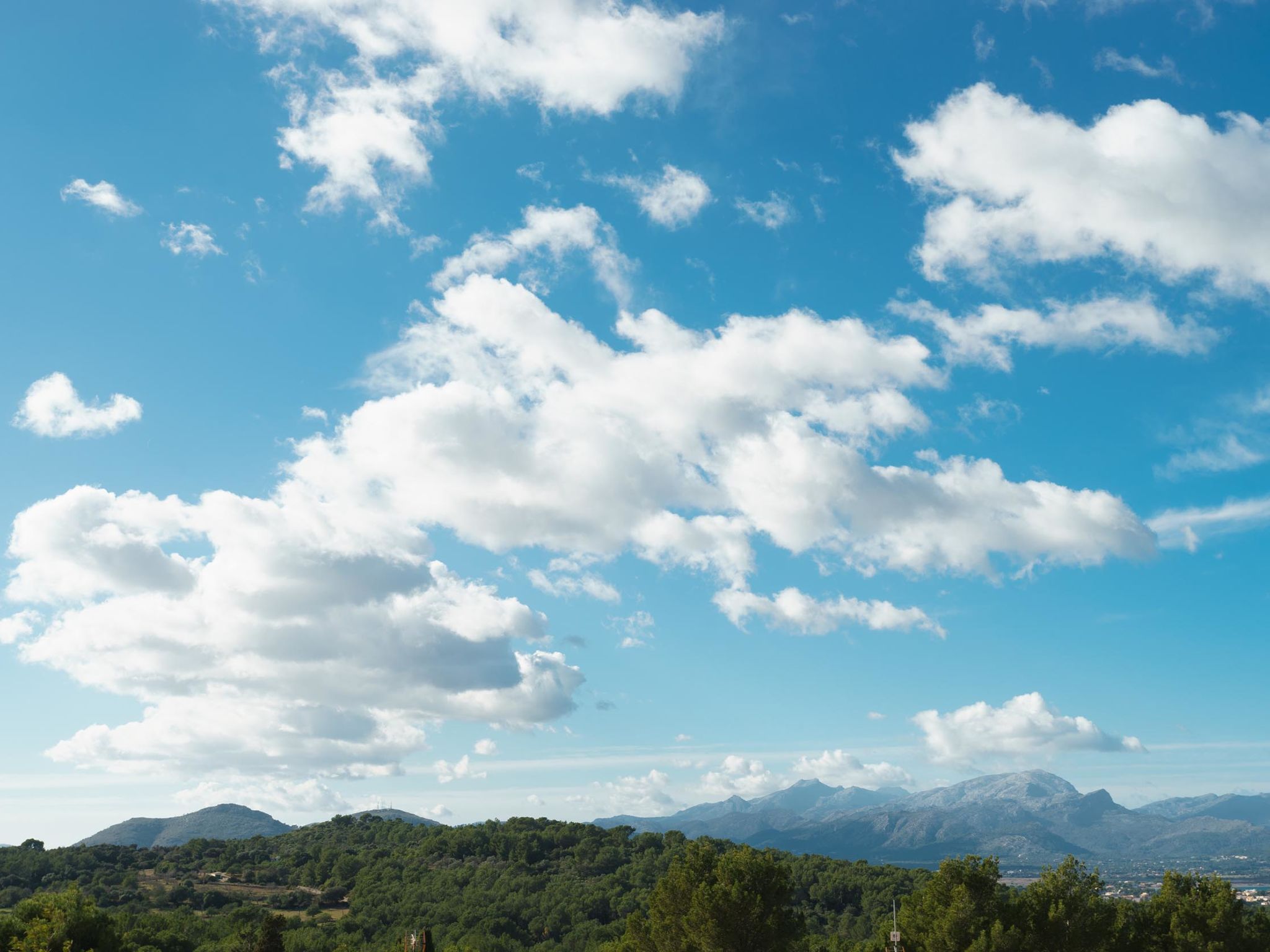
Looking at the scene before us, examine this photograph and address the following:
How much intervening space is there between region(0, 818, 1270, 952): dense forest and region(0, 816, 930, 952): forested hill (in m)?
0.40

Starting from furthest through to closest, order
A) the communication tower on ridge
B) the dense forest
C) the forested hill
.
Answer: the forested hill
the dense forest
the communication tower on ridge

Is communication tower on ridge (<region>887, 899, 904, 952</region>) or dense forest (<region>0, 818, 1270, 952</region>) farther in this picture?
dense forest (<region>0, 818, 1270, 952</region>)

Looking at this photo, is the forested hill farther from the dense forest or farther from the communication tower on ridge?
the communication tower on ridge

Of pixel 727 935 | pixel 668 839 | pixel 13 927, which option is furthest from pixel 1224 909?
pixel 668 839

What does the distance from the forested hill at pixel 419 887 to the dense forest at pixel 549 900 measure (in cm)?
40

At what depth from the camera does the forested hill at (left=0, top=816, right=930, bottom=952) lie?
10625 cm

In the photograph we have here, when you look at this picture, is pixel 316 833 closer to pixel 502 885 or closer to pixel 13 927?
pixel 502 885

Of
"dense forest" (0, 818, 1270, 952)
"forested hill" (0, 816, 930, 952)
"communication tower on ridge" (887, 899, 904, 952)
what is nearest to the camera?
"communication tower on ridge" (887, 899, 904, 952)

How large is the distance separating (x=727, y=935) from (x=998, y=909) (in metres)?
14.6

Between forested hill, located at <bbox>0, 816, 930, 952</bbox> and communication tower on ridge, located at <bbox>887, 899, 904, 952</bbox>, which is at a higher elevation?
communication tower on ridge, located at <bbox>887, 899, 904, 952</bbox>


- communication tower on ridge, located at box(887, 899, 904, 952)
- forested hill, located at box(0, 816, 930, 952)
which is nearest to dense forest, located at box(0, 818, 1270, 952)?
forested hill, located at box(0, 816, 930, 952)

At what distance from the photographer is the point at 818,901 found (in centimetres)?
12962

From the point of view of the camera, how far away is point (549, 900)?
124m

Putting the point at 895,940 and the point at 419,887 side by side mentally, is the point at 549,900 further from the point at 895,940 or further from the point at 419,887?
the point at 895,940
